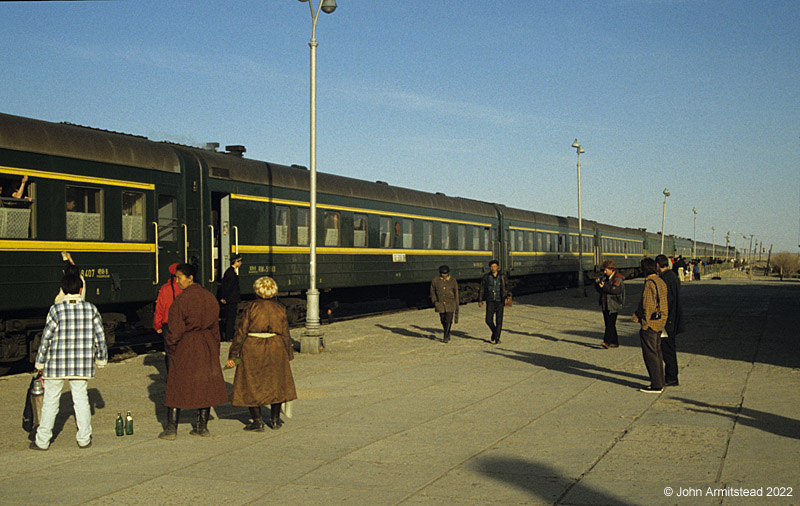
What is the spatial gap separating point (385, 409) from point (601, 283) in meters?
7.31

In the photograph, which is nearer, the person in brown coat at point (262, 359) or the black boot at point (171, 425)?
the black boot at point (171, 425)

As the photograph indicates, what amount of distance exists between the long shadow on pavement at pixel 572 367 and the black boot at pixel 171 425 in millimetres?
6079

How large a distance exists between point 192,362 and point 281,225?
10852 millimetres

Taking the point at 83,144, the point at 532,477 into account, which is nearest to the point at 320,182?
the point at 83,144

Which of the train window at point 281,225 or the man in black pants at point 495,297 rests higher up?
the train window at point 281,225

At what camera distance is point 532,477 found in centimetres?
631

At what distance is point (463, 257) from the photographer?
29.0 metres

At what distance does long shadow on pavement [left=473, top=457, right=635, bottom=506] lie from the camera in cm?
571

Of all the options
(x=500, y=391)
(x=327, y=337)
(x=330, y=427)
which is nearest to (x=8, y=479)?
(x=330, y=427)

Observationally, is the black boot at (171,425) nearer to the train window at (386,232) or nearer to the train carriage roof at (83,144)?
the train carriage roof at (83,144)

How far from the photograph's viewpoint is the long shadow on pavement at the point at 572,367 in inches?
457

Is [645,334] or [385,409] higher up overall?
[645,334]

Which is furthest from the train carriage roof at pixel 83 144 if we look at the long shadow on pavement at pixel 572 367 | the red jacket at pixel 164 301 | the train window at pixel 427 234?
the train window at pixel 427 234

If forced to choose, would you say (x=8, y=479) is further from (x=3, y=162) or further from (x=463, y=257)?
(x=463, y=257)
